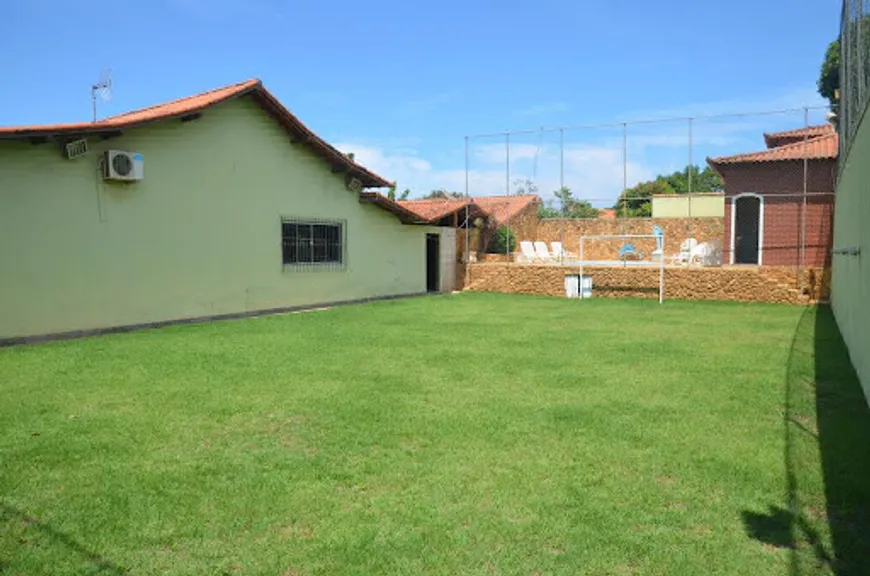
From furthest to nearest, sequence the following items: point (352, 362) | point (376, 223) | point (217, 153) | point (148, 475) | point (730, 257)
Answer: point (730, 257) → point (376, 223) → point (217, 153) → point (352, 362) → point (148, 475)

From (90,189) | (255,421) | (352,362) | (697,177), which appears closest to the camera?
(255,421)

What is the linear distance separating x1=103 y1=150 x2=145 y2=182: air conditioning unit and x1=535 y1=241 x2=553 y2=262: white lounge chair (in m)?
15.6

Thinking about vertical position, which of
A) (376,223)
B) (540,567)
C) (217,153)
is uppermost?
(217,153)

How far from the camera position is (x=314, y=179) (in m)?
16.7

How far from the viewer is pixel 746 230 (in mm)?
22391

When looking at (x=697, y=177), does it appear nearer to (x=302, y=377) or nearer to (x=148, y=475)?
(x=302, y=377)

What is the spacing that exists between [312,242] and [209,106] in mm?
4782

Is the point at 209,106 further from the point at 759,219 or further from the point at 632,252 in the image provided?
the point at 632,252

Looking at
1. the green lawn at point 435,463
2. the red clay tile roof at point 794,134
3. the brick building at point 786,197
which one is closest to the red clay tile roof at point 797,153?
the brick building at point 786,197

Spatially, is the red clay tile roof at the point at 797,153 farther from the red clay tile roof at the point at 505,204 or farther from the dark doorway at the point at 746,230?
the red clay tile roof at the point at 505,204

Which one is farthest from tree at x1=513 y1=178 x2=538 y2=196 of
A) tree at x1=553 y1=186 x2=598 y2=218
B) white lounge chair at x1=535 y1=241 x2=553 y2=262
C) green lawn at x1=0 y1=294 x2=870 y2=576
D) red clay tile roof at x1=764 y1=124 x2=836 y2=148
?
green lawn at x1=0 y1=294 x2=870 y2=576

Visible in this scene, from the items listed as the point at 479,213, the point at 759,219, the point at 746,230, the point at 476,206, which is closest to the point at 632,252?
the point at 746,230

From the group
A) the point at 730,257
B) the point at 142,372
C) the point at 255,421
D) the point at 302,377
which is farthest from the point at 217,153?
the point at 730,257

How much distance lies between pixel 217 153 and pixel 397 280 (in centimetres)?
756
